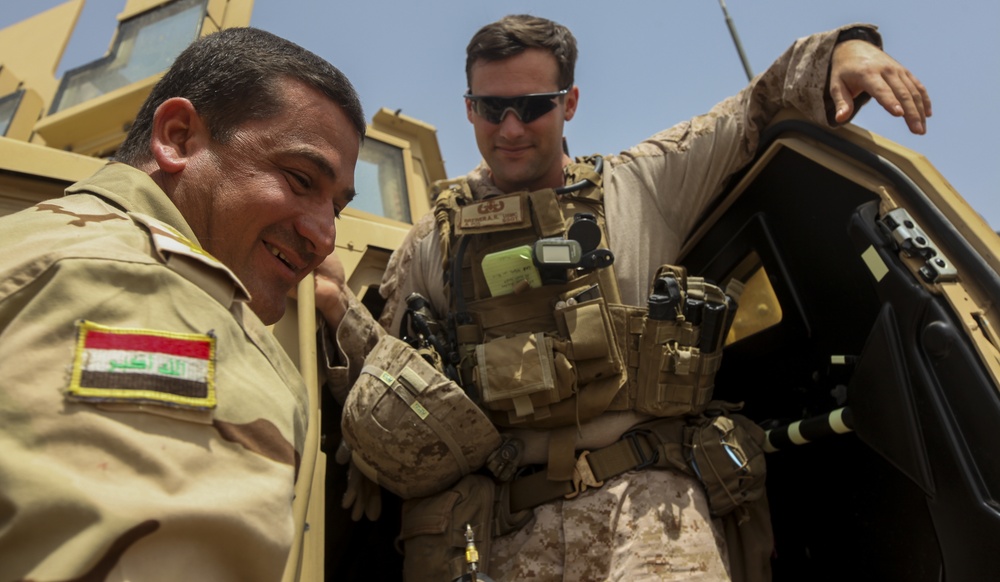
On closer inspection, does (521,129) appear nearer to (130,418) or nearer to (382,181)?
(382,181)

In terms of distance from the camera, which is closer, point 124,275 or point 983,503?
point 124,275

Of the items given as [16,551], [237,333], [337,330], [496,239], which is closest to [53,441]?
[16,551]

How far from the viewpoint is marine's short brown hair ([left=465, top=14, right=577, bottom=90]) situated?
7.60 ft

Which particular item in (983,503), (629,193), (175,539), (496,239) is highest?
(629,193)

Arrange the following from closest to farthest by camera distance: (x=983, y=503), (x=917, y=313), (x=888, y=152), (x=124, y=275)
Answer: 1. (x=124, y=275)
2. (x=983, y=503)
3. (x=917, y=313)
4. (x=888, y=152)

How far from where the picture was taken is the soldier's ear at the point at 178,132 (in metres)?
1.14

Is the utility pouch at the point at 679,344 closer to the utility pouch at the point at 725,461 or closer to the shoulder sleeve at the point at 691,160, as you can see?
the utility pouch at the point at 725,461

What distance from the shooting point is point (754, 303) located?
242 centimetres

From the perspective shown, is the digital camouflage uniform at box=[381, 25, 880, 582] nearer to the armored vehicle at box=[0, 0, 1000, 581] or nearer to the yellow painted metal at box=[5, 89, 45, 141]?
the armored vehicle at box=[0, 0, 1000, 581]

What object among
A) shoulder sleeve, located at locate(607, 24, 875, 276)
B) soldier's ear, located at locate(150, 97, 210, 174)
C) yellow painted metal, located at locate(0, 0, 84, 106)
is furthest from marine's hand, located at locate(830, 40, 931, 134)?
yellow painted metal, located at locate(0, 0, 84, 106)

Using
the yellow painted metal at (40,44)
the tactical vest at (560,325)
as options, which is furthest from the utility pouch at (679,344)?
the yellow painted metal at (40,44)

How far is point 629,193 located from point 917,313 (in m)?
0.83

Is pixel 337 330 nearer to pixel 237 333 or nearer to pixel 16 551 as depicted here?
pixel 237 333

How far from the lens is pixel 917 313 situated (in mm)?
1660
